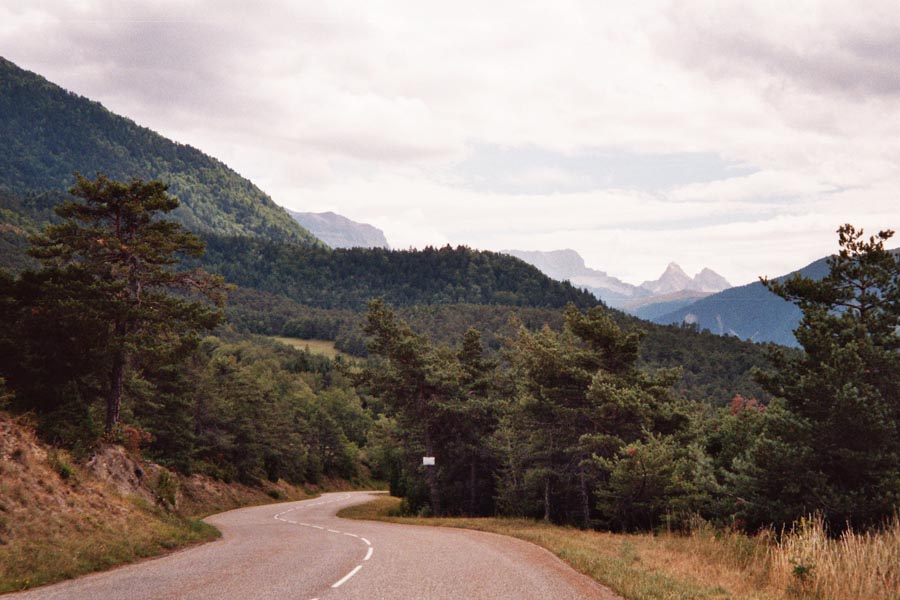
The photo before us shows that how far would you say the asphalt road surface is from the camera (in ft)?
37.3

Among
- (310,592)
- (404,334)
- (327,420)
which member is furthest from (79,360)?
(327,420)

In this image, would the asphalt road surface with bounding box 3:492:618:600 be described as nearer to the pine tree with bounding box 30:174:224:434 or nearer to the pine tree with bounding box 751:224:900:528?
the pine tree with bounding box 751:224:900:528

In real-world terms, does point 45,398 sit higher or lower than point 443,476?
higher

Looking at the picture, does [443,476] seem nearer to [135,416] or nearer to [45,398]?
[135,416]

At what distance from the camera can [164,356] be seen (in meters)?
27.8

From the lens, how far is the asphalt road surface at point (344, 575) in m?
11.4

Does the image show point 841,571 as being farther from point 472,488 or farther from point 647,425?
point 472,488

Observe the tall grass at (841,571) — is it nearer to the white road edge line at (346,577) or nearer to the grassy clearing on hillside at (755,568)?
the grassy clearing on hillside at (755,568)

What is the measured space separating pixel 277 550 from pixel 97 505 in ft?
19.9

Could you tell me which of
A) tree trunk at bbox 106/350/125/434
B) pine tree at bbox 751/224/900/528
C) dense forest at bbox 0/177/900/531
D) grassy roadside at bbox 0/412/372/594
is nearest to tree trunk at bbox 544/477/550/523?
dense forest at bbox 0/177/900/531

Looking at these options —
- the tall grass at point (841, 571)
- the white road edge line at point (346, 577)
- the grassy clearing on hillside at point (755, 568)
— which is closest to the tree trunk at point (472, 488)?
the grassy clearing on hillside at point (755, 568)

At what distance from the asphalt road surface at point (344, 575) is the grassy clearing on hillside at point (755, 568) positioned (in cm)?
90

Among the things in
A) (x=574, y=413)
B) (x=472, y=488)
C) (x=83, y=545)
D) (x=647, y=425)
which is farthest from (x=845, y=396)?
(x=472, y=488)

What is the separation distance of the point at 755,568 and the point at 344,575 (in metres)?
9.31
